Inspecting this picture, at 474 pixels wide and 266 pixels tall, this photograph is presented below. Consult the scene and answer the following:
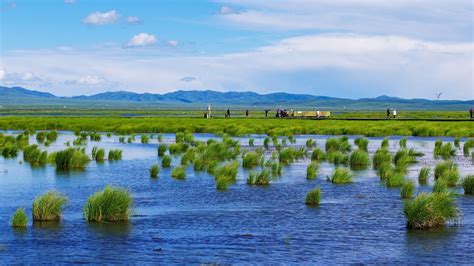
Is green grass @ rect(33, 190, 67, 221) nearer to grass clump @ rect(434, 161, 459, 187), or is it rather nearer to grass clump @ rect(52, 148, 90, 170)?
grass clump @ rect(434, 161, 459, 187)

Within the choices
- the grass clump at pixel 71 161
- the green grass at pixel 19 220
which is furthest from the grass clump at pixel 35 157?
the green grass at pixel 19 220

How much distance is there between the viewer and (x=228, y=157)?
4350cm

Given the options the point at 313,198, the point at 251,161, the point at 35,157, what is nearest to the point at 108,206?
the point at 313,198

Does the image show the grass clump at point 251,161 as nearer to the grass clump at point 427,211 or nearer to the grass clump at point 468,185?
the grass clump at point 468,185

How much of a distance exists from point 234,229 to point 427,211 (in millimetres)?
5065

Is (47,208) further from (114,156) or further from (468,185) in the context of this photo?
(114,156)

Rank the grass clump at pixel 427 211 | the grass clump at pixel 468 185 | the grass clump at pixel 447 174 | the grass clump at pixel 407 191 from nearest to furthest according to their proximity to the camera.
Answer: the grass clump at pixel 427 211, the grass clump at pixel 407 191, the grass clump at pixel 468 185, the grass clump at pixel 447 174

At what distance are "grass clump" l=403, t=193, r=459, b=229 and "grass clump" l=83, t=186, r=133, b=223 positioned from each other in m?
7.64

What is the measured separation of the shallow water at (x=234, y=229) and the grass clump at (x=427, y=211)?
37cm

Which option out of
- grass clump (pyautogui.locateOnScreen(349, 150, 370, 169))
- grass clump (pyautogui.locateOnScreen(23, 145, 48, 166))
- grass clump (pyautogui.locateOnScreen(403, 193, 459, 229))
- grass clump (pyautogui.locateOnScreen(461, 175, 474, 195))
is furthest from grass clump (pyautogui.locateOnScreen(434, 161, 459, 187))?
grass clump (pyautogui.locateOnScreen(23, 145, 48, 166))

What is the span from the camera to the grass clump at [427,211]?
20750mm

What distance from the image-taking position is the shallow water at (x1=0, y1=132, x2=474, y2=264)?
17.8 meters

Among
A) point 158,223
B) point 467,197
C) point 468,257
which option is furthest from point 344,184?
point 468,257

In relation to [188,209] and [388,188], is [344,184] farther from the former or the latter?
[188,209]
